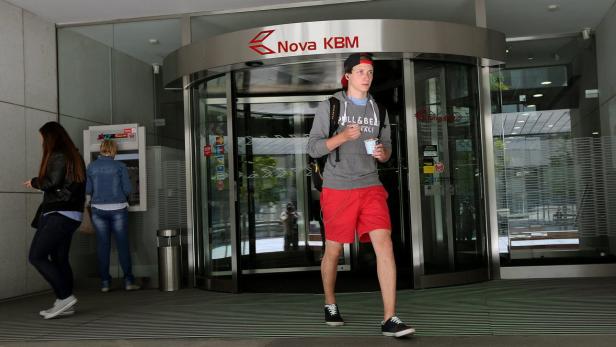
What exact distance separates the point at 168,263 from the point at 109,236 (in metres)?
0.70


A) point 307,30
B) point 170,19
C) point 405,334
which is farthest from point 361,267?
point 405,334

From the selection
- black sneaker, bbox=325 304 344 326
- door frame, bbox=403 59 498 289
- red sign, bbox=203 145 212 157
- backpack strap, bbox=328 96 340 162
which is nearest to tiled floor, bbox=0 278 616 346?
black sneaker, bbox=325 304 344 326

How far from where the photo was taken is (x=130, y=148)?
22.2 ft

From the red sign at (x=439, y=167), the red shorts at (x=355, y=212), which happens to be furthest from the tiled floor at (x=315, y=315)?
the red sign at (x=439, y=167)

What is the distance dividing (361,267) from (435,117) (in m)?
2.34

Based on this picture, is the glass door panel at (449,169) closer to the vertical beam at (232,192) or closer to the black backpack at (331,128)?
the vertical beam at (232,192)

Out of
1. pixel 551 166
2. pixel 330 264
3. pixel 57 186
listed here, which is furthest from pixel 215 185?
pixel 551 166

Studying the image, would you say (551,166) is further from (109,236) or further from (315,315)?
(109,236)

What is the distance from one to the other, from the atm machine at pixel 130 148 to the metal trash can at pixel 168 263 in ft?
1.55

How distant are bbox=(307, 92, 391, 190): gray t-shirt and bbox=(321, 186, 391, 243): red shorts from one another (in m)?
0.05

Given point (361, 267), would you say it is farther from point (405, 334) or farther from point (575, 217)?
point (405, 334)

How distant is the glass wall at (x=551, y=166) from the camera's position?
245 inches

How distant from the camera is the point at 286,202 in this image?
774cm

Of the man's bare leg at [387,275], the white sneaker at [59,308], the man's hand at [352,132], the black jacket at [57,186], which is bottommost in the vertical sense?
the white sneaker at [59,308]
